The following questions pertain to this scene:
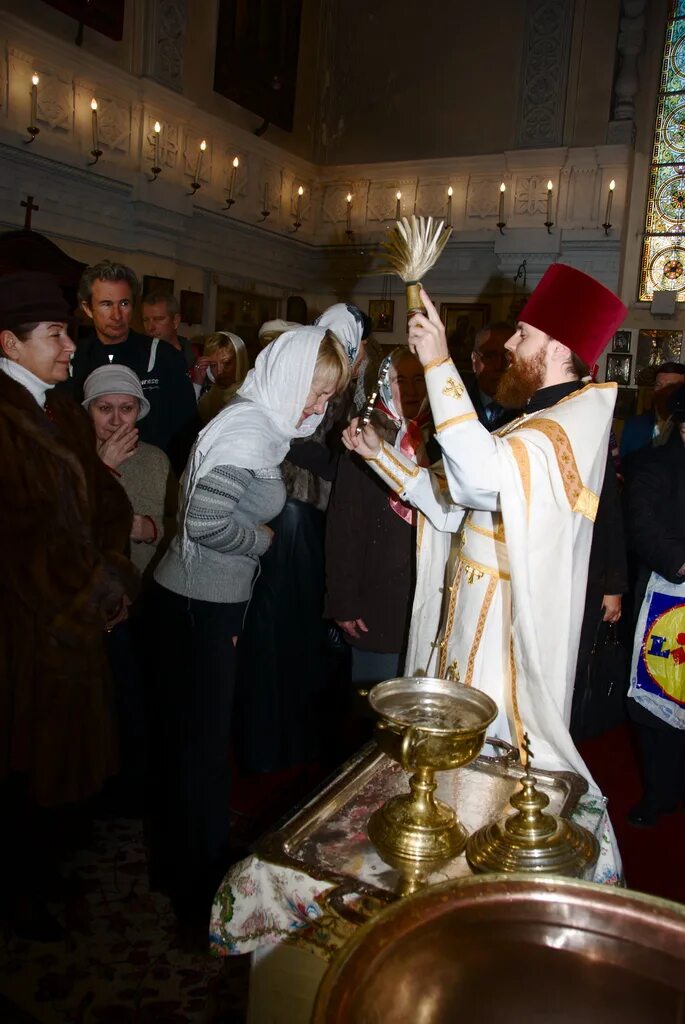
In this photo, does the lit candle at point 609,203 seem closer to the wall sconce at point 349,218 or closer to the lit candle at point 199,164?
the wall sconce at point 349,218

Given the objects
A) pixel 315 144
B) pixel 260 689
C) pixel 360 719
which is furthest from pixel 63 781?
pixel 315 144

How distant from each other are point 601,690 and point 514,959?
10.1ft

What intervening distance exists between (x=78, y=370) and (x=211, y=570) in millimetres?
1921

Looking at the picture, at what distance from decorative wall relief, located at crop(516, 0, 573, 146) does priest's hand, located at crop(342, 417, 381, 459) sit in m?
8.36

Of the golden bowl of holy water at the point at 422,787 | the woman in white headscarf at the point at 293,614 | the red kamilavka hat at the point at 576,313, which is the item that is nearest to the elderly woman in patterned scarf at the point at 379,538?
the woman in white headscarf at the point at 293,614

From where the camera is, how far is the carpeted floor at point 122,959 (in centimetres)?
222

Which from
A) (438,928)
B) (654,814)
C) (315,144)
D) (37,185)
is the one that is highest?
(315,144)

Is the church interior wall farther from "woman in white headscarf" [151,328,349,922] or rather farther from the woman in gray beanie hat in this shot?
"woman in white headscarf" [151,328,349,922]

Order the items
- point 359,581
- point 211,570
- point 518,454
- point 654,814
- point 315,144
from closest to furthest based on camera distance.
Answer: point 518,454
point 211,570
point 359,581
point 654,814
point 315,144

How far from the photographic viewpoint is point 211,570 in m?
2.41

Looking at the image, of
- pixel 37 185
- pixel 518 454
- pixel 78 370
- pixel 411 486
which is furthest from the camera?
pixel 37 185

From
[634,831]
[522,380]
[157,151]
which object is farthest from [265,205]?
[634,831]

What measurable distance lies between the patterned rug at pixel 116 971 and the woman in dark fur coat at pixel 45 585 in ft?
0.45

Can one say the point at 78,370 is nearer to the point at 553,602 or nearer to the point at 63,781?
the point at 63,781
